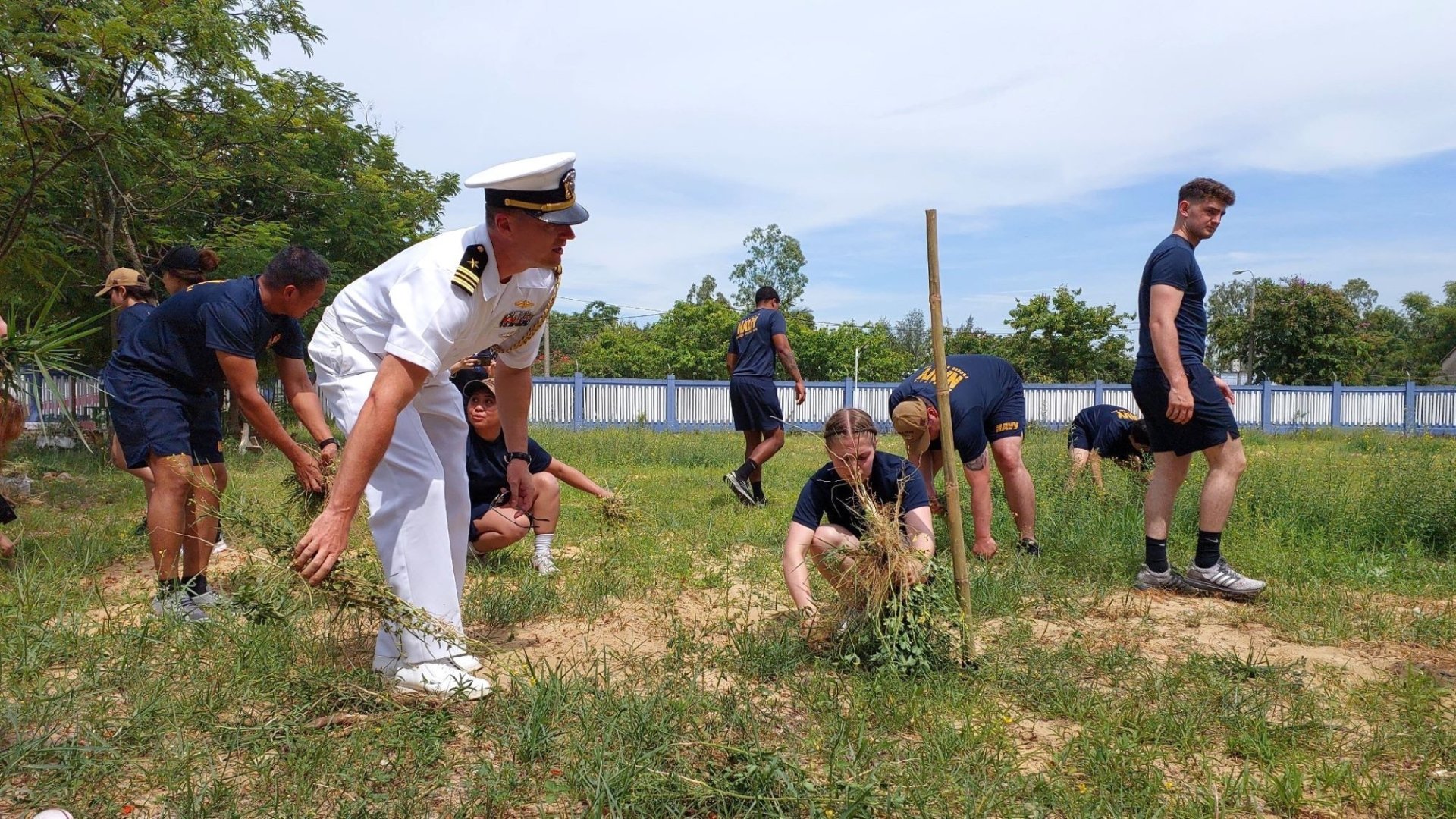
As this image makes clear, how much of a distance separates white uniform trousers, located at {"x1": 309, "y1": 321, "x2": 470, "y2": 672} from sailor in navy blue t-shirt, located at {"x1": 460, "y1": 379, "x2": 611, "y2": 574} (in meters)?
1.76

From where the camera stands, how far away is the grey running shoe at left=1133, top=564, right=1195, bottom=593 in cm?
491

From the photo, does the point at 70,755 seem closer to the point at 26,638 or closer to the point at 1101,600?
the point at 26,638

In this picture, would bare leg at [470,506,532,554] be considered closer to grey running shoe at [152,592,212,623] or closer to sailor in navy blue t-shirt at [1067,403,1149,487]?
grey running shoe at [152,592,212,623]

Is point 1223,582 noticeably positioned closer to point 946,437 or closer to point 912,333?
point 946,437

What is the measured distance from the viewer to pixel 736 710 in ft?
9.50

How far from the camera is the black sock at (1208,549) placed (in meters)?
4.79

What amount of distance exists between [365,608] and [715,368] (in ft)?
112

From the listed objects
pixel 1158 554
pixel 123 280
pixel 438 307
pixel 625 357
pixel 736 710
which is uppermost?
pixel 625 357

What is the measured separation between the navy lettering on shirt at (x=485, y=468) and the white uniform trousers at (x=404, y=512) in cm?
188

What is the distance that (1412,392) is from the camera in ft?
86.0

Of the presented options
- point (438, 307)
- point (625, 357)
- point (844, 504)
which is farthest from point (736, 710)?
point (625, 357)

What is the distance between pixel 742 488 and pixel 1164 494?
3.63m

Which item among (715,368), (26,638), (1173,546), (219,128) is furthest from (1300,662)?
(715,368)

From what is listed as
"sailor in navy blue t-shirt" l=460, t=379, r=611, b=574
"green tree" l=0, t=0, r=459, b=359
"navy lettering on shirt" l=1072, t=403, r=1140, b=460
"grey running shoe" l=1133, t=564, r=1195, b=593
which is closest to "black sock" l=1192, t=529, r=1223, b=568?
"grey running shoe" l=1133, t=564, r=1195, b=593
